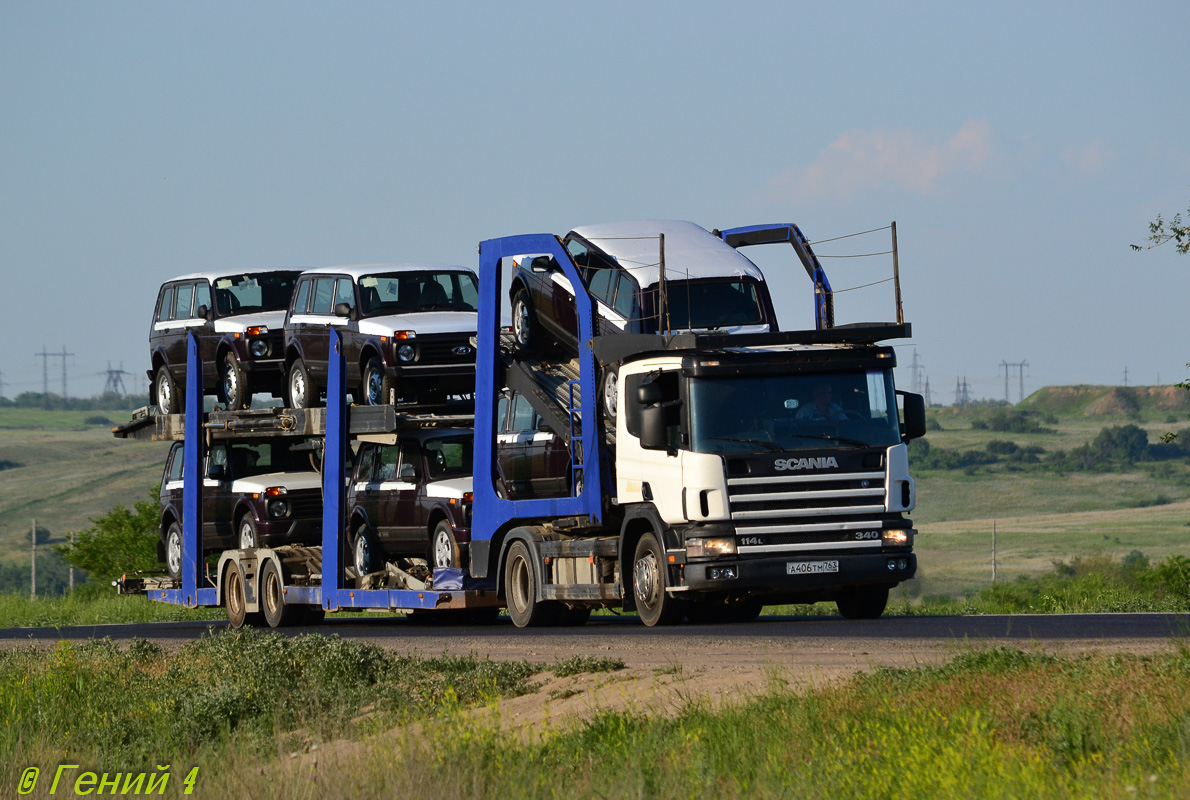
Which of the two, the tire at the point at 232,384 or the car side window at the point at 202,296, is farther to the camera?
the car side window at the point at 202,296

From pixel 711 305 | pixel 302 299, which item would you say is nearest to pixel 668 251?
pixel 711 305

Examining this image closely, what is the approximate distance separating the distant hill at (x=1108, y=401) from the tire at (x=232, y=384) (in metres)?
129

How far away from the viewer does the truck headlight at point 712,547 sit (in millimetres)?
15031

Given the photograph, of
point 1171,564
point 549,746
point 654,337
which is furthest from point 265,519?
point 1171,564

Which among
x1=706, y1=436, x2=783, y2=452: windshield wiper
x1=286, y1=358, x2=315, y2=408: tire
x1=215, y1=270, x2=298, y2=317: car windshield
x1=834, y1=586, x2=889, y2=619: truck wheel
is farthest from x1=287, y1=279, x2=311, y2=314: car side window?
x1=834, y1=586, x2=889, y2=619: truck wheel

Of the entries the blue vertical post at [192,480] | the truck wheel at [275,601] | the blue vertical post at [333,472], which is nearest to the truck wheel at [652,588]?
the blue vertical post at [333,472]

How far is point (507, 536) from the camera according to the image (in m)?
17.9

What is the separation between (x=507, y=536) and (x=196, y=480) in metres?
6.59

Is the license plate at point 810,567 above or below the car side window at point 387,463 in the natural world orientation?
below

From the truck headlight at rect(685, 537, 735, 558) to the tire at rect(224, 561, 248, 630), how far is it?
905 cm

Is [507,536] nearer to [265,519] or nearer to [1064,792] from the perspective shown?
[265,519]

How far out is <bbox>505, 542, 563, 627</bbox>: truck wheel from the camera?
17.6 m

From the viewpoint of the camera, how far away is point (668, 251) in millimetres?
17281

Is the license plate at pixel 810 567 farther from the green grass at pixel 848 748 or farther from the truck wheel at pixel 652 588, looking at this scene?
the green grass at pixel 848 748
